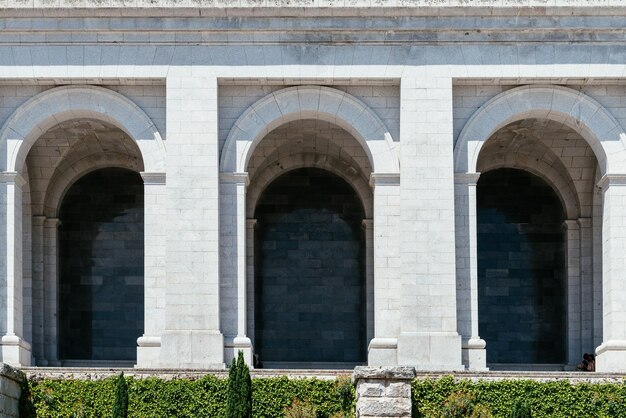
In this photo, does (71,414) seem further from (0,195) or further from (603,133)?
(603,133)

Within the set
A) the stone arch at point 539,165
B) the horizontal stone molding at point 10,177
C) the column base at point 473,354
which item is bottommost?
the column base at point 473,354

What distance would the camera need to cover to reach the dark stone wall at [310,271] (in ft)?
211

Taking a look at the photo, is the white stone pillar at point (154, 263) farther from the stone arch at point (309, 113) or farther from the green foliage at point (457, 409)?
the green foliage at point (457, 409)

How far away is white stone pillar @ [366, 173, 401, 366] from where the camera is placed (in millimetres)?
57250

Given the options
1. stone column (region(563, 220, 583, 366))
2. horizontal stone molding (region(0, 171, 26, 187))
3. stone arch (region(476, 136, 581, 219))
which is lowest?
stone column (region(563, 220, 583, 366))

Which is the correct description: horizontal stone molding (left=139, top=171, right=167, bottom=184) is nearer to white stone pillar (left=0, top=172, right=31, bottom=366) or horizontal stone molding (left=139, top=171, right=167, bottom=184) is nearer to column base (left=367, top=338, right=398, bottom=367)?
white stone pillar (left=0, top=172, right=31, bottom=366)

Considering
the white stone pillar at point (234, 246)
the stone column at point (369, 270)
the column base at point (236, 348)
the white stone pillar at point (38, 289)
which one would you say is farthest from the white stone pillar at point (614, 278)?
the white stone pillar at point (38, 289)

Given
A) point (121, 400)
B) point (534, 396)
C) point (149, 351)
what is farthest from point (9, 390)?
point (534, 396)

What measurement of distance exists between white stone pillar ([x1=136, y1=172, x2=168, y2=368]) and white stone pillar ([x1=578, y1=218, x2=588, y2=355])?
1463 centimetres

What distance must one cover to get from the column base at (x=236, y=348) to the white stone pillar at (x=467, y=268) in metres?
6.38

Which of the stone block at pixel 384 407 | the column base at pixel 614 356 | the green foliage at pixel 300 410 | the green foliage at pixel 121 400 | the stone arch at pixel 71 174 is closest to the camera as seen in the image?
the stone block at pixel 384 407

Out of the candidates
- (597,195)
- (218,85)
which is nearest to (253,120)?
(218,85)

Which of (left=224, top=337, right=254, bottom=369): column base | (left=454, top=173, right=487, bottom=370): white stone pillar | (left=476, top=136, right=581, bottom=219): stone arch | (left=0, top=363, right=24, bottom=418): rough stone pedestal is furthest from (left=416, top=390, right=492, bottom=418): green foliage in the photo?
(left=476, top=136, right=581, bottom=219): stone arch

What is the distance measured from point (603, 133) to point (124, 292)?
1760cm
